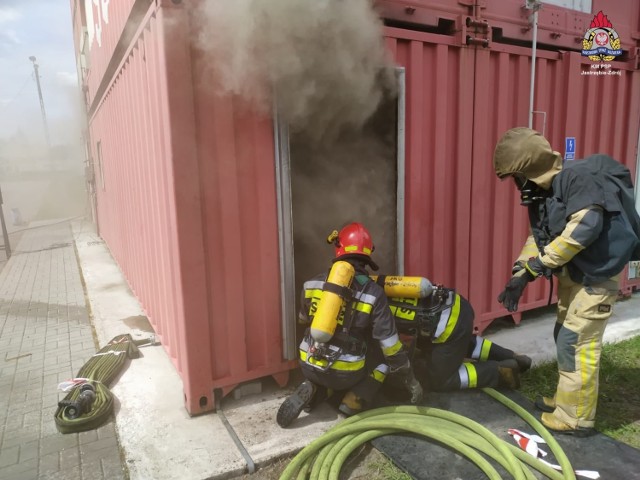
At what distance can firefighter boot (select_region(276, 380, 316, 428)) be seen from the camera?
3287 millimetres

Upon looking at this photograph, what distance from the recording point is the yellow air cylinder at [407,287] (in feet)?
11.5

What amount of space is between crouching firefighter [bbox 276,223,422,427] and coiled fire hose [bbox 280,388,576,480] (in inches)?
6.5

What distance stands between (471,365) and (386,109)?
2.32 meters

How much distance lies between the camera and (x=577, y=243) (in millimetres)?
2898

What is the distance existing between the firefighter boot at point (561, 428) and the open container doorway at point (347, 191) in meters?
1.59

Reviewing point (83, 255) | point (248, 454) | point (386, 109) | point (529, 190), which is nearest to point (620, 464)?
point (529, 190)

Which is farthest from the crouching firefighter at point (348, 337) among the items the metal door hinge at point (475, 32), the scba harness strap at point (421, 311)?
the metal door hinge at point (475, 32)

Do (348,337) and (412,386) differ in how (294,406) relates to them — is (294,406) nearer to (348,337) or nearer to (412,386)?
(348,337)

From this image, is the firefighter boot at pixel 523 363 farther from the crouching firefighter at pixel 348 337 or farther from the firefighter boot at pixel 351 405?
the firefighter boot at pixel 351 405

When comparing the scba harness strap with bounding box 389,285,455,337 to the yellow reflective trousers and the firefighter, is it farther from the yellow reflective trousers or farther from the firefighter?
the yellow reflective trousers

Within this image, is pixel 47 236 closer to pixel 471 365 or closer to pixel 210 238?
pixel 210 238

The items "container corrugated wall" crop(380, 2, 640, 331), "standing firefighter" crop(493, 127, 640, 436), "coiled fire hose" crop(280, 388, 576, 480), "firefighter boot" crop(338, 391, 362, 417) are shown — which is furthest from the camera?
"container corrugated wall" crop(380, 2, 640, 331)

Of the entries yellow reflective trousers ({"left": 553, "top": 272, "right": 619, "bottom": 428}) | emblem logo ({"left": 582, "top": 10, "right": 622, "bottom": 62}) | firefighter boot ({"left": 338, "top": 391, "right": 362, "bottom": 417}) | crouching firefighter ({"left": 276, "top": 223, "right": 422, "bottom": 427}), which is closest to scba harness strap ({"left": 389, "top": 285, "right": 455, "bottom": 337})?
crouching firefighter ({"left": 276, "top": 223, "right": 422, "bottom": 427})

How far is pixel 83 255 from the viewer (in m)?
10.9
